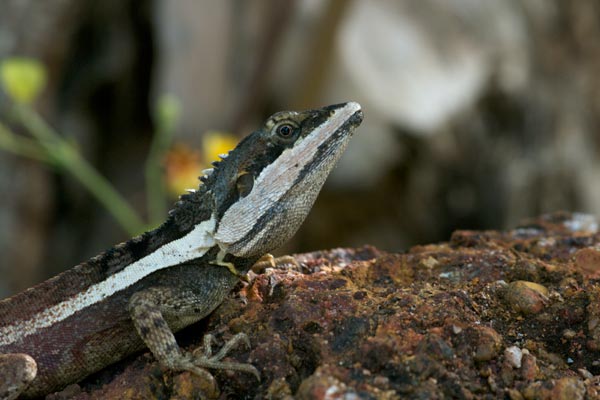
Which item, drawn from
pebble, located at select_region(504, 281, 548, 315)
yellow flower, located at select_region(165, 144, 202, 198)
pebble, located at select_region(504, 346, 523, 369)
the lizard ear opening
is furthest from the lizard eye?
yellow flower, located at select_region(165, 144, 202, 198)

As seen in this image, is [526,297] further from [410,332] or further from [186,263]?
[186,263]

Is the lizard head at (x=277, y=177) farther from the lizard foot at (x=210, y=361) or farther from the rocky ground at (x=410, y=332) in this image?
the lizard foot at (x=210, y=361)

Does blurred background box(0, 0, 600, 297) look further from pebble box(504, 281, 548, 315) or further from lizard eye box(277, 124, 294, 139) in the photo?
pebble box(504, 281, 548, 315)

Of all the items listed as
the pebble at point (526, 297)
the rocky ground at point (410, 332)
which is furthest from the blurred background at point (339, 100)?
the pebble at point (526, 297)

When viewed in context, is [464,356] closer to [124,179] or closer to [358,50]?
[358,50]

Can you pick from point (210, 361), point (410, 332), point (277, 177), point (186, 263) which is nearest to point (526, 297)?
point (410, 332)

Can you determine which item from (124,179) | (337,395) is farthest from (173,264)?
(124,179)
